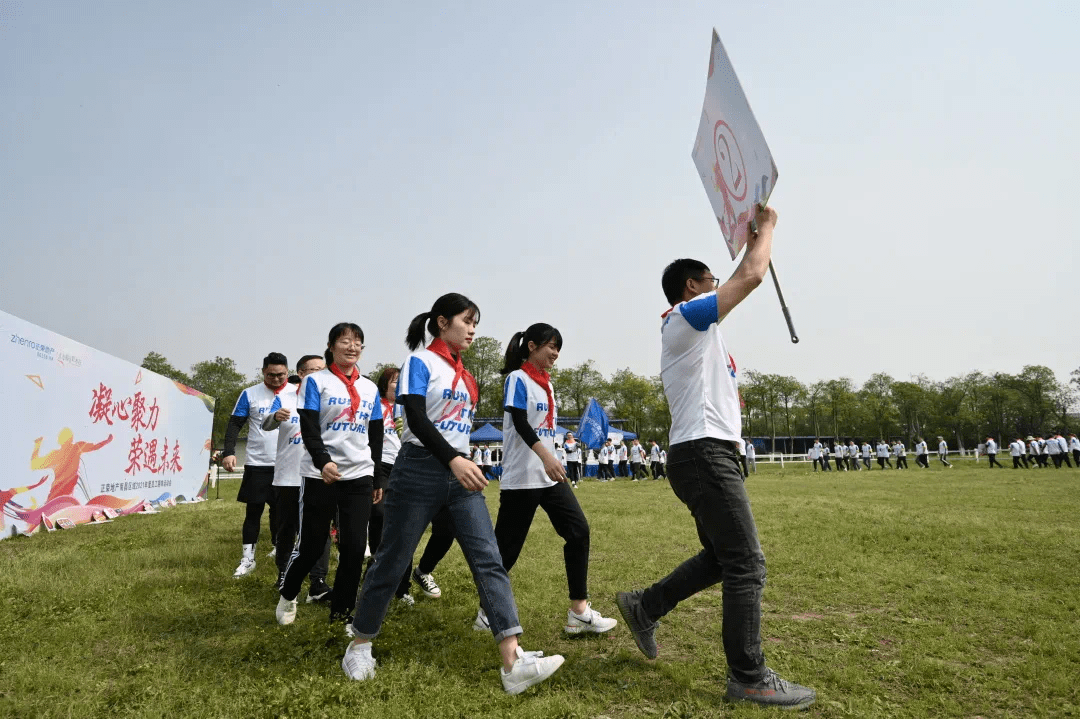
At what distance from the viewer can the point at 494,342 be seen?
63625 mm

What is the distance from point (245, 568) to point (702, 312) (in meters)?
5.41

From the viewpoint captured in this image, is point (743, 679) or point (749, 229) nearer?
point (743, 679)

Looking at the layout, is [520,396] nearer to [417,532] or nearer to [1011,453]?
[417,532]

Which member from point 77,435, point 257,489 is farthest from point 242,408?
point 77,435

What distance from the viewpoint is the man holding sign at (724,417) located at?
116 inches

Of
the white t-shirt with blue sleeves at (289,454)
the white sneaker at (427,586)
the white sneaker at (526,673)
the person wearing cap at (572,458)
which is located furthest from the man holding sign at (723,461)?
the person wearing cap at (572,458)

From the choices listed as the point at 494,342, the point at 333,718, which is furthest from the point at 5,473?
the point at 494,342

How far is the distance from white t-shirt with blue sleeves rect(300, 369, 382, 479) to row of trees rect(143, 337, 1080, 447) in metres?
55.6

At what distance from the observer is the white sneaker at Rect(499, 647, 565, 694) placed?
3.12 metres

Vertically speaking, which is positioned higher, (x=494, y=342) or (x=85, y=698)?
(x=494, y=342)

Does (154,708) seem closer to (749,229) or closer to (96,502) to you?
(749,229)

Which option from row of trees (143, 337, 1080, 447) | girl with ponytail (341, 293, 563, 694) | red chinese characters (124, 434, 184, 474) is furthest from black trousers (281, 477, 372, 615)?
row of trees (143, 337, 1080, 447)

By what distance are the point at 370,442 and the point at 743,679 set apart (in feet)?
9.81

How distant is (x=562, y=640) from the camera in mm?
4008
